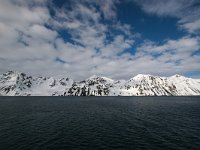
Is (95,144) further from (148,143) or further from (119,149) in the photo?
(148,143)

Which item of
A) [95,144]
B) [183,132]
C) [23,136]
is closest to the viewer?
[95,144]

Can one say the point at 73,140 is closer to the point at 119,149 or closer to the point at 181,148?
the point at 119,149

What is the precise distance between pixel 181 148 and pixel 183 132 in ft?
53.5

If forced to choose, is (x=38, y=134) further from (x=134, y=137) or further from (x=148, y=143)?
(x=148, y=143)

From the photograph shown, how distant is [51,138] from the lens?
155ft

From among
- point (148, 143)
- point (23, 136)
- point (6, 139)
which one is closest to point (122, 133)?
point (148, 143)

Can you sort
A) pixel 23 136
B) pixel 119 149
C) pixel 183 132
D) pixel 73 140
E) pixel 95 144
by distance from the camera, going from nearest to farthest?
pixel 119 149, pixel 95 144, pixel 73 140, pixel 23 136, pixel 183 132

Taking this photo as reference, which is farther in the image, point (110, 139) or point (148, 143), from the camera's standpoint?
point (110, 139)

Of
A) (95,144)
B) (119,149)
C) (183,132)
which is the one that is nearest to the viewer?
(119,149)

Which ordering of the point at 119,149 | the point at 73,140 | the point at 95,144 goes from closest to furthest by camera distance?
the point at 119,149
the point at 95,144
the point at 73,140

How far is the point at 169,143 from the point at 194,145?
18.9 ft

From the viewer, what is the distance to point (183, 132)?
53.1 meters

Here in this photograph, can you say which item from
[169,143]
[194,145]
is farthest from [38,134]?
[194,145]

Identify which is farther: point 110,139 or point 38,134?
point 38,134
